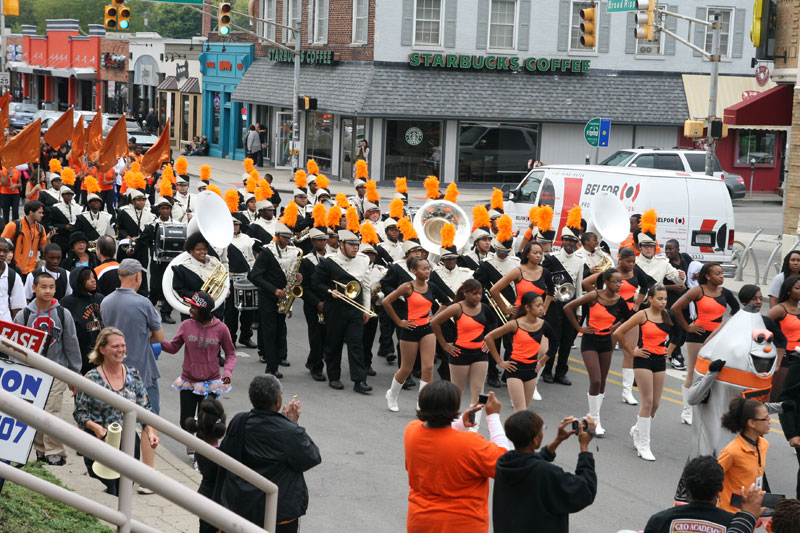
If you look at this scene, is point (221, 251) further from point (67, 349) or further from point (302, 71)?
point (302, 71)

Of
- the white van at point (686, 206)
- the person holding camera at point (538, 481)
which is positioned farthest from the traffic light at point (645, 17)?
the person holding camera at point (538, 481)

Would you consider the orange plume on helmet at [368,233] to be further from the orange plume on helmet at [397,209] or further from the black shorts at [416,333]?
the black shorts at [416,333]

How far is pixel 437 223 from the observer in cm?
1373

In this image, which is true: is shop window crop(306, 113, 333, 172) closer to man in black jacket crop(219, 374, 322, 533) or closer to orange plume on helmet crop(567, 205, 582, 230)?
orange plume on helmet crop(567, 205, 582, 230)

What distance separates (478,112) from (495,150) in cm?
191

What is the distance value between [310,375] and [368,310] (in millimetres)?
1279

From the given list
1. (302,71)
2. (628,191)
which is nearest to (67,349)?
(628,191)

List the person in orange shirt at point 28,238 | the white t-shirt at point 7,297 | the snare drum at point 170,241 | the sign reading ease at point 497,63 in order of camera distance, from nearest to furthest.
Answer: the white t-shirt at point 7,297 → the person in orange shirt at point 28,238 → the snare drum at point 170,241 → the sign reading ease at point 497,63

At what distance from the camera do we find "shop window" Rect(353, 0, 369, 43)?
3834 cm

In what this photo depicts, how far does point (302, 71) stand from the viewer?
137ft

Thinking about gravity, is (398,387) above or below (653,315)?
below

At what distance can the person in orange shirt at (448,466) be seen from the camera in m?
5.88

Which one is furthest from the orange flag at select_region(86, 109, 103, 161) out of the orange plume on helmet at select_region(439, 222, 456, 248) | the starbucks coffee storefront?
the starbucks coffee storefront

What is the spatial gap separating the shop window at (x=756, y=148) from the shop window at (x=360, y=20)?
14.6 m
